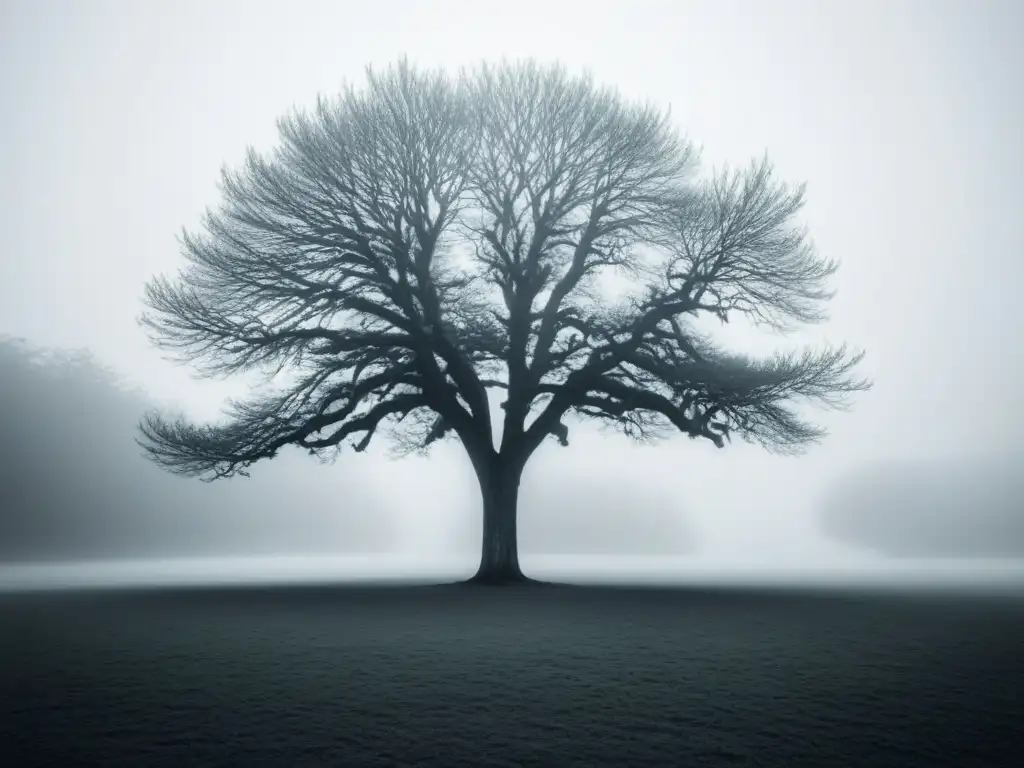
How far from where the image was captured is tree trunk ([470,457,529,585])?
91.6 ft

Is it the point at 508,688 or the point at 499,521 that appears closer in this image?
the point at 508,688

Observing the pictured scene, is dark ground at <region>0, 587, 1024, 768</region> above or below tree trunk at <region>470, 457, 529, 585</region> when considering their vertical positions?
below

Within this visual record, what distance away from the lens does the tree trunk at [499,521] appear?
2792 cm

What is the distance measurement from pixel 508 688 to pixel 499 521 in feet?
59.8

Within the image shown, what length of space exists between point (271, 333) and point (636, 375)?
12.0 meters

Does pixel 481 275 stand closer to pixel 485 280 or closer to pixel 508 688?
pixel 485 280

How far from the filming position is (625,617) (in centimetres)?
1742

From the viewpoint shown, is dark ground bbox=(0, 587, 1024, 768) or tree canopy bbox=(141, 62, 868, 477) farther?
tree canopy bbox=(141, 62, 868, 477)

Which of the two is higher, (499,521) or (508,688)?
(499,521)

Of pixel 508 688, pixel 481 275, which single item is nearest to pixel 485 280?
pixel 481 275

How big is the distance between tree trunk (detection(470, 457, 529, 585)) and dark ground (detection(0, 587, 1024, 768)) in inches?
383

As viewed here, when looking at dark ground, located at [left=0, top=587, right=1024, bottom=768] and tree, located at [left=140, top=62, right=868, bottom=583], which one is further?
tree, located at [left=140, top=62, right=868, bottom=583]

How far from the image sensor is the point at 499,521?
2828 centimetres

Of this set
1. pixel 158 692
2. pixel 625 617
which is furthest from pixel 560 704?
pixel 625 617
